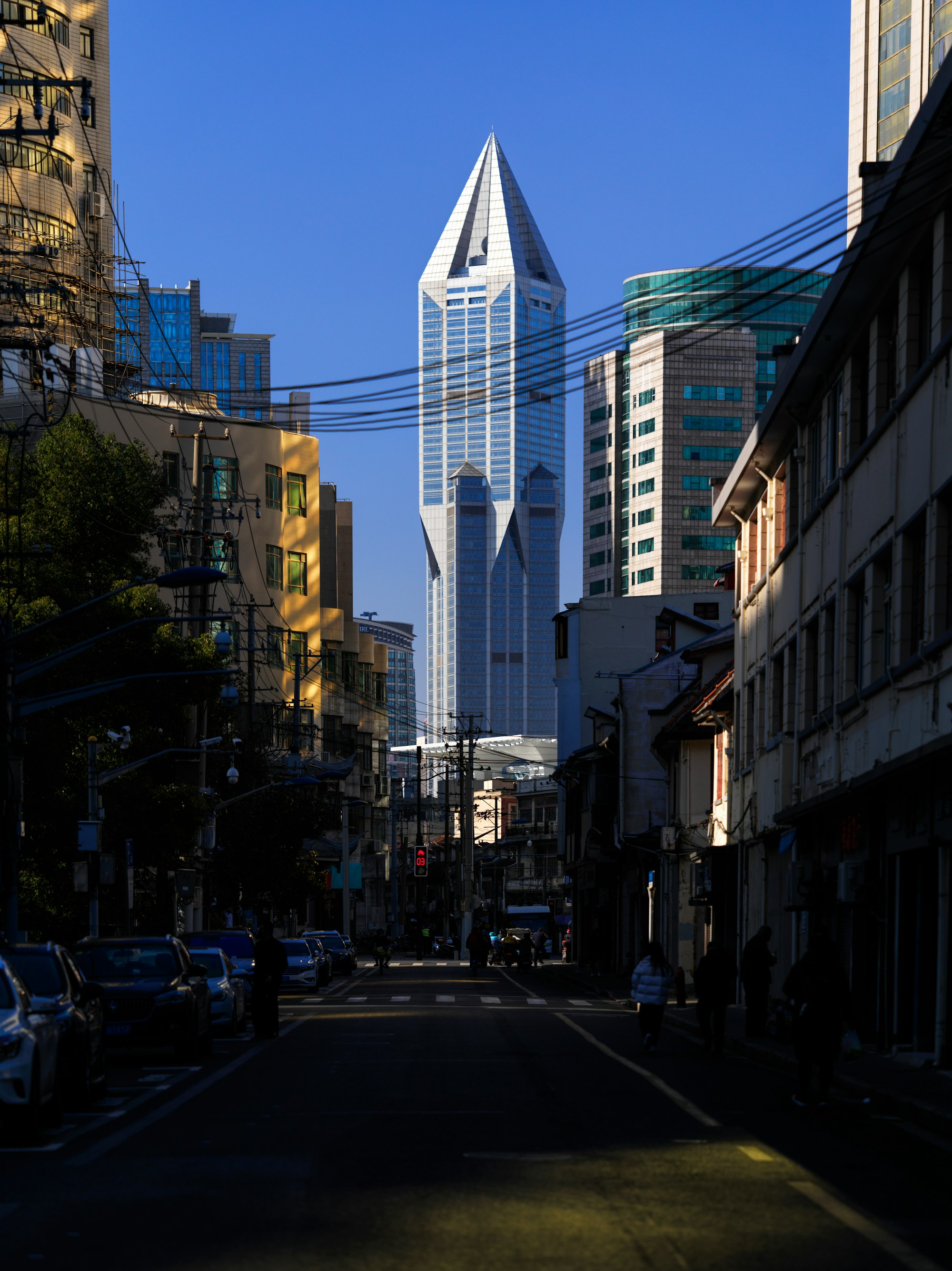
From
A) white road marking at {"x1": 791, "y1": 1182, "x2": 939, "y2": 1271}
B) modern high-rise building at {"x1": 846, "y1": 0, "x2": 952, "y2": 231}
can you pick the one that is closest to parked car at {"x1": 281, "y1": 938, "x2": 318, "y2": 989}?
white road marking at {"x1": 791, "y1": 1182, "x2": 939, "y2": 1271}

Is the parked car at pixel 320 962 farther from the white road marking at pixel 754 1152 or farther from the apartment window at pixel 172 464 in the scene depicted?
the apartment window at pixel 172 464

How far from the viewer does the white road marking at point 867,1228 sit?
28.3 ft

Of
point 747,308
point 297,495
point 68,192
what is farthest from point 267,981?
point 747,308

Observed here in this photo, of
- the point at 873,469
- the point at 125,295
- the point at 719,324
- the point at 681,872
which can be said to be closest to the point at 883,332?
the point at 873,469

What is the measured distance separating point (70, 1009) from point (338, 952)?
50.9 meters

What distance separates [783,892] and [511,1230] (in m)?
27.3

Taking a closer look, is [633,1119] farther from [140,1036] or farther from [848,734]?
[848,734]

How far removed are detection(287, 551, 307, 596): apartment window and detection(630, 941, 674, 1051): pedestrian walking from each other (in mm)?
80285

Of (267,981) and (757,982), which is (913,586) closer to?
(757,982)

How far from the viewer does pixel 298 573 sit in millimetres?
105125

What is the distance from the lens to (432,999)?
44688 millimetres

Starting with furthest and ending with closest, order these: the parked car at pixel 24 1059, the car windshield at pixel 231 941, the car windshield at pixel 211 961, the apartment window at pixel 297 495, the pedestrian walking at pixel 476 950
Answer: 1. the apartment window at pixel 297 495
2. the pedestrian walking at pixel 476 950
3. the car windshield at pixel 231 941
4. the car windshield at pixel 211 961
5. the parked car at pixel 24 1059

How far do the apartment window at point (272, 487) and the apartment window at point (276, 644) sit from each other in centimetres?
703

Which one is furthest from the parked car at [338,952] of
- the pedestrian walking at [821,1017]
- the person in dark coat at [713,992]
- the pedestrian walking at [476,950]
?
the pedestrian walking at [821,1017]
